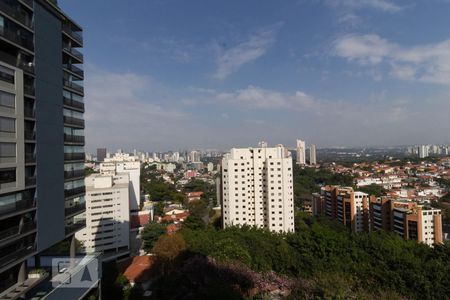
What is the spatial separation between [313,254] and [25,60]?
33.6ft

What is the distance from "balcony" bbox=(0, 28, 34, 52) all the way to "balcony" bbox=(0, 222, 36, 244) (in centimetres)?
344

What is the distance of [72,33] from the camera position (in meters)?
7.77

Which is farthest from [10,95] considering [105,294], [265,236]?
[265,236]

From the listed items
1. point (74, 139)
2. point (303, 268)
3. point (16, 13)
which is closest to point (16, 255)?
point (74, 139)

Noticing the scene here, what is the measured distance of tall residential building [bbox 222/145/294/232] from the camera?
18188mm

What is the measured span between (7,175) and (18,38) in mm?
2586

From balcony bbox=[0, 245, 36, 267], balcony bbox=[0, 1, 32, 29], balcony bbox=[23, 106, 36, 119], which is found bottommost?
balcony bbox=[0, 245, 36, 267]

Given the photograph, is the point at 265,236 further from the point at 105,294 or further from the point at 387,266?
the point at 105,294

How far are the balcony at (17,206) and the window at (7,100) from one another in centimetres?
179

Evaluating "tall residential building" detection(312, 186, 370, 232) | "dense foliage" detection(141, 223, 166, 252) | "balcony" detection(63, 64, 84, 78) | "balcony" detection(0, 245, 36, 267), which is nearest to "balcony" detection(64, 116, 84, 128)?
"balcony" detection(63, 64, 84, 78)

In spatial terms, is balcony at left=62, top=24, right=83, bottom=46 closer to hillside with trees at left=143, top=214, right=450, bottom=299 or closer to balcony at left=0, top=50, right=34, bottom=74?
balcony at left=0, top=50, right=34, bottom=74

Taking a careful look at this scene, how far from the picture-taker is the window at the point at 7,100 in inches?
210

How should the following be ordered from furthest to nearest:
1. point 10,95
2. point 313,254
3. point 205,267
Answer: point 313,254
point 205,267
point 10,95

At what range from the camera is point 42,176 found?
636 cm
